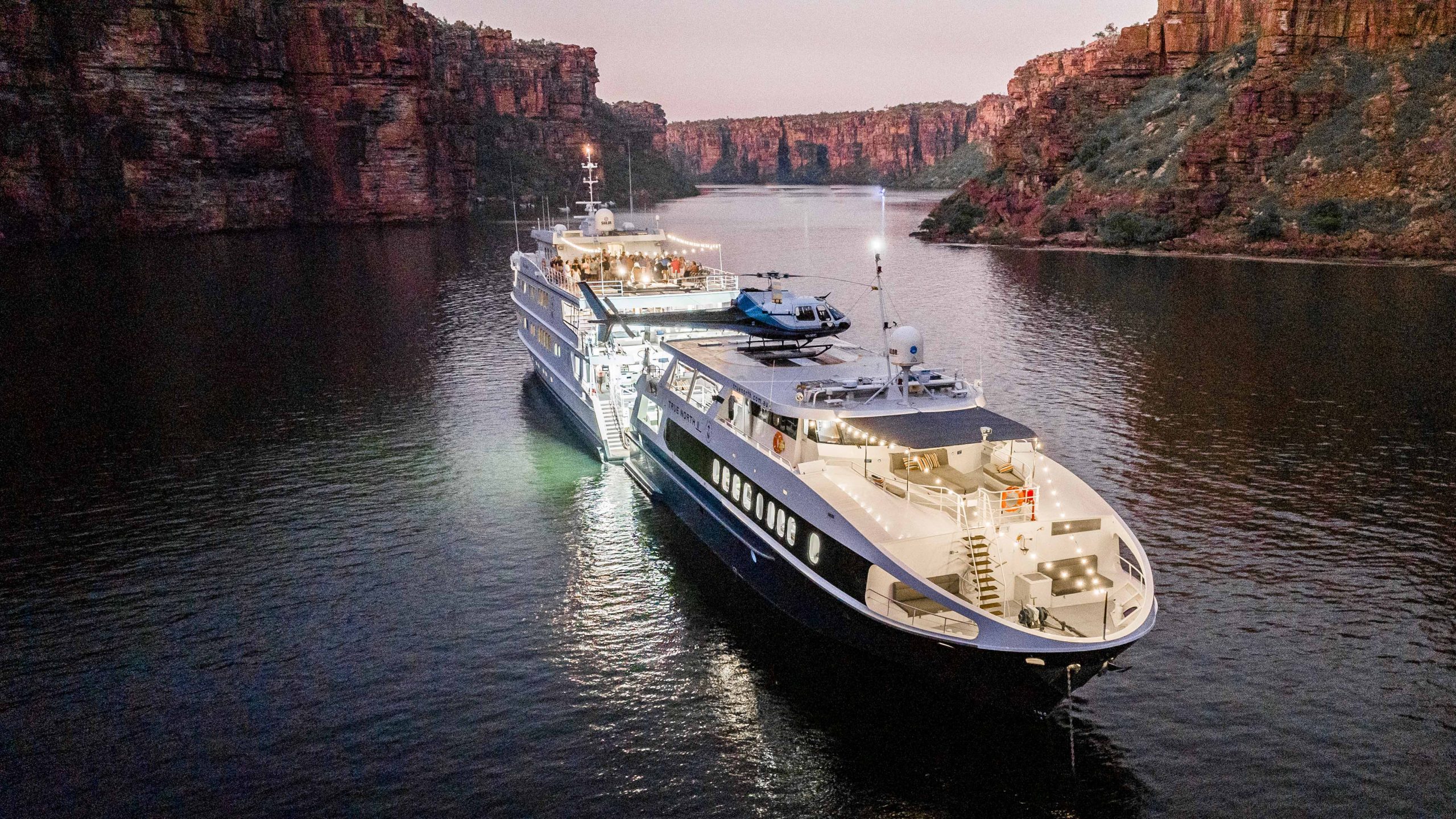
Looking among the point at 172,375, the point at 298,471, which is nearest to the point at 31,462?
the point at 298,471

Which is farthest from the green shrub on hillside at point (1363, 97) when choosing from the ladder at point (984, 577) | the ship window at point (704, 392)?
the ladder at point (984, 577)

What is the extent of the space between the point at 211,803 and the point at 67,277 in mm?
90827

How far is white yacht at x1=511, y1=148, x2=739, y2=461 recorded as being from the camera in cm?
4050

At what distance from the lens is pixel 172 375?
181 feet

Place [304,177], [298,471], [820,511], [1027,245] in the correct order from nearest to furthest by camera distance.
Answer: [820,511]
[298,471]
[1027,245]
[304,177]

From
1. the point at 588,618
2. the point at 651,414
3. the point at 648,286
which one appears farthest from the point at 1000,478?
the point at 648,286

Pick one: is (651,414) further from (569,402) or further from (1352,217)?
(1352,217)

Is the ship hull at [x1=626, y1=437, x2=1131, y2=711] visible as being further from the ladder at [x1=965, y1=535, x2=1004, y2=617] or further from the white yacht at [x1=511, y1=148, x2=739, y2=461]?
the white yacht at [x1=511, y1=148, x2=739, y2=461]

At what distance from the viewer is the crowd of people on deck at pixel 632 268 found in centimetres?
4650

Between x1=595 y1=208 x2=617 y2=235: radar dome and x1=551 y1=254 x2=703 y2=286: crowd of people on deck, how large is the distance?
92.9 inches

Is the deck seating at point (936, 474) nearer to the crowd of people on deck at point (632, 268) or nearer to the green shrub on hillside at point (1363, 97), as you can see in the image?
the crowd of people on deck at point (632, 268)

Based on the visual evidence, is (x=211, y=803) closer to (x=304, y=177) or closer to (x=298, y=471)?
(x=298, y=471)

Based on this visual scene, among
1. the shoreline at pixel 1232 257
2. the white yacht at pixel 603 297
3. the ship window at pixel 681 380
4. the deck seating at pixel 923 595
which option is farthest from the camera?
the shoreline at pixel 1232 257

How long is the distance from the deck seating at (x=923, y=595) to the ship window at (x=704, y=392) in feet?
33.9
